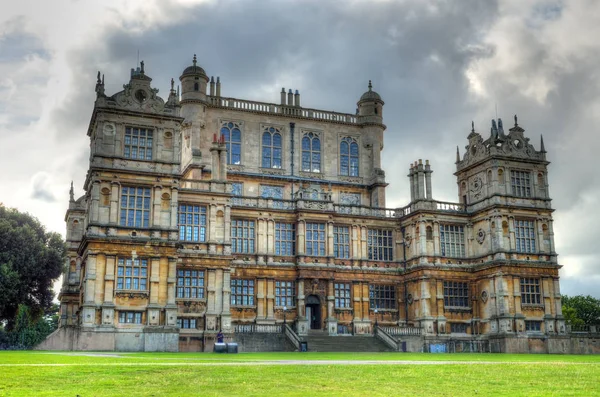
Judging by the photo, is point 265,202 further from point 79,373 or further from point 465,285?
point 79,373

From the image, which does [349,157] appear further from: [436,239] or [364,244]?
[436,239]

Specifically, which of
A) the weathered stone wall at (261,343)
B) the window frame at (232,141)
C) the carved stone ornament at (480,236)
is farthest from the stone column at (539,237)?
the window frame at (232,141)

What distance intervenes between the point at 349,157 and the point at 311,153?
14.3 feet

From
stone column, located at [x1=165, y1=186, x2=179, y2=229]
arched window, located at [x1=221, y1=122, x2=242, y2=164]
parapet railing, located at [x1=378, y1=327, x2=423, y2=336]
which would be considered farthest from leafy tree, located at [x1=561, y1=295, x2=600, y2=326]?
stone column, located at [x1=165, y1=186, x2=179, y2=229]

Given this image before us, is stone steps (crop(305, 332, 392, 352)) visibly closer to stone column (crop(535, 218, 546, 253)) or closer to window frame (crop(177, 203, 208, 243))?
window frame (crop(177, 203, 208, 243))

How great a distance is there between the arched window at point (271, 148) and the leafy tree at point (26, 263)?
71.3ft

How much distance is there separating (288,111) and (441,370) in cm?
4707

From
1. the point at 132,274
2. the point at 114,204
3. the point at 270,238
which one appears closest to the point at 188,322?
the point at 132,274

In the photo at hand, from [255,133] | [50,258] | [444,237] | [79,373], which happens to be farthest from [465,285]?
[79,373]

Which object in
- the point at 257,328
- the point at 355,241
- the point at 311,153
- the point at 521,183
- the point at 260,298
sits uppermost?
the point at 311,153

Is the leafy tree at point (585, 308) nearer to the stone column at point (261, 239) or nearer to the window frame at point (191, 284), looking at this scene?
the stone column at point (261, 239)

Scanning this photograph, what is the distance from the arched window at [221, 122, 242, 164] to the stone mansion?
14 cm

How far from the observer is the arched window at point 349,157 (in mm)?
68688

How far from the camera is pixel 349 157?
227 feet
